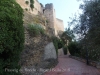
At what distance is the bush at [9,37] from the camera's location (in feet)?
15.3

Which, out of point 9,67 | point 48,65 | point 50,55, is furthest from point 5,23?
point 50,55

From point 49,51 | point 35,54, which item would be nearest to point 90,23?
point 35,54

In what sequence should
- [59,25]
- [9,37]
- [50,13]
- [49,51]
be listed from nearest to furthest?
[9,37] → [49,51] → [50,13] → [59,25]

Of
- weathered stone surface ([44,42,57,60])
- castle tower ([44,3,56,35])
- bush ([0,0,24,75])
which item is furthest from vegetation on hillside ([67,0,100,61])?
castle tower ([44,3,56,35])

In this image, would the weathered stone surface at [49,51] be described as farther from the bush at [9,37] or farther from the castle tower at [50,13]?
the castle tower at [50,13]

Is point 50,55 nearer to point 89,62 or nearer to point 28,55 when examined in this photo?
point 28,55

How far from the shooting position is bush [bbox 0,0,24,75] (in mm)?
4668

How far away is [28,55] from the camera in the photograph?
29.4 ft

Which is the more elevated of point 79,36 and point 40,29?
point 40,29

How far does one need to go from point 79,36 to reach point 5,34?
4.61 m

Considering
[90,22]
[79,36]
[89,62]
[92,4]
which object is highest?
[92,4]

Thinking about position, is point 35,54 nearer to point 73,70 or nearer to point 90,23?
point 73,70

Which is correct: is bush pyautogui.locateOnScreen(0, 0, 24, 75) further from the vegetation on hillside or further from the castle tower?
the castle tower

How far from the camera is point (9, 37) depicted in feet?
15.9
